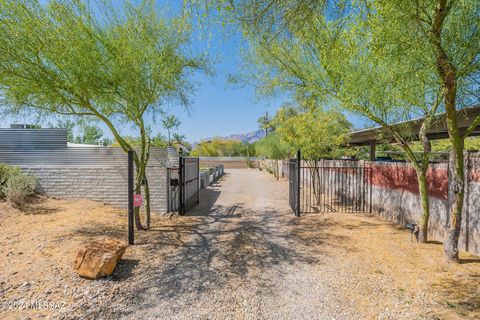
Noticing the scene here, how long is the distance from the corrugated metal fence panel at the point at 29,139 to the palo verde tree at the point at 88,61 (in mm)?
2759

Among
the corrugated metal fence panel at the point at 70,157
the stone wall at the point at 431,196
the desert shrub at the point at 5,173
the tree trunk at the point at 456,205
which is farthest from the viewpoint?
the corrugated metal fence panel at the point at 70,157

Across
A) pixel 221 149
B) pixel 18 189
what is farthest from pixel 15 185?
pixel 221 149

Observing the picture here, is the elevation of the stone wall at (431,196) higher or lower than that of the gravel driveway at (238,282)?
higher

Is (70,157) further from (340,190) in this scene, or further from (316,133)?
(340,190)

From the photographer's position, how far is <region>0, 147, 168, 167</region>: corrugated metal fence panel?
7.61 m

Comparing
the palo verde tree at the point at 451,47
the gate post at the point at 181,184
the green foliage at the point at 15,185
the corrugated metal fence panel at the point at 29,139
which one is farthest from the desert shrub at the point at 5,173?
the palo verde tree at the point at 451,47

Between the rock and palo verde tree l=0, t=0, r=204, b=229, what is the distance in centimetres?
207

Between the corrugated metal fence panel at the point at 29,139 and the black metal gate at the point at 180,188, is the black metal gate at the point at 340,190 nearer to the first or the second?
the black metal gate at the point at 180,188

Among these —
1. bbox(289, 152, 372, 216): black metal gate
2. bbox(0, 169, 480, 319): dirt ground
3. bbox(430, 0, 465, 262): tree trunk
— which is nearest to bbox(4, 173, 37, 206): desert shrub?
bbox(0, 169, 480, 319): dirt ground

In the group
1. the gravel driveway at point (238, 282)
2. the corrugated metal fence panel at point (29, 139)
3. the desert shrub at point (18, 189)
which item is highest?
the corrugated metal fence panel at point (29, 139)

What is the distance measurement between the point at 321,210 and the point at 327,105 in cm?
403

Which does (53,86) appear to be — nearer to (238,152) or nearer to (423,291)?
(423,291)

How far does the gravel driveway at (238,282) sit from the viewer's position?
2.98 meters

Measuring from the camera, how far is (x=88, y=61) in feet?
14.8
